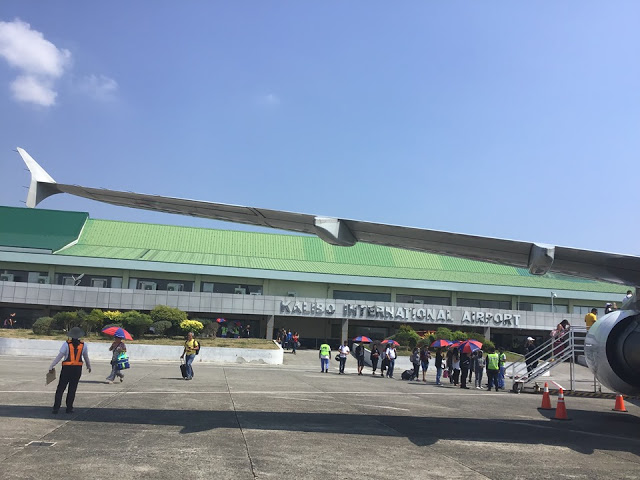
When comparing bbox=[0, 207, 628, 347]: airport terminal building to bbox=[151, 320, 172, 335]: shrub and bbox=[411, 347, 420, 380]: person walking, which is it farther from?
bbox=[411, 347, 420, 380]: person walking

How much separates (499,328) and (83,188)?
5496cm

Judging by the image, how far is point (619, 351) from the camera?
448 inches

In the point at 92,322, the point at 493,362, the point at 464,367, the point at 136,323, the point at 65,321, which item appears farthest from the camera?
the point at 65,321

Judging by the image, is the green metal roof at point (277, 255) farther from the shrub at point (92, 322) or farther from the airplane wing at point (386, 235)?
the airplane wing at point (386, 235)

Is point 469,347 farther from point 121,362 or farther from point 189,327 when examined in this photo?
point 189,327

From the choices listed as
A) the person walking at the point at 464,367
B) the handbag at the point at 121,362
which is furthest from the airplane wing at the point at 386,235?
the person walking at the point at 464,367

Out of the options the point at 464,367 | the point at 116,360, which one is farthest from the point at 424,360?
the point at 116,360

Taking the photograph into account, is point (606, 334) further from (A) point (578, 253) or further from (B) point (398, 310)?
(B) point (398, 310)

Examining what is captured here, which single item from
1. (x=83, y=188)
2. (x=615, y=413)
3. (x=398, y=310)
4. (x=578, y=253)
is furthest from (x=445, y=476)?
(x=398, y=310)

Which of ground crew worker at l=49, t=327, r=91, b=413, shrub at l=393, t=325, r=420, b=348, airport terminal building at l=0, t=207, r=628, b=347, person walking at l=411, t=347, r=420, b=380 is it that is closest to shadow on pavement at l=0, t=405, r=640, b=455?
ground crew worker at l=49, t=327, r=91, b=413

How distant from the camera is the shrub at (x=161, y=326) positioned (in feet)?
125

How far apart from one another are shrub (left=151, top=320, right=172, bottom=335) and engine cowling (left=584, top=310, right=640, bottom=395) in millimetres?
31710

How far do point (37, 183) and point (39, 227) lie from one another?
55.0 meters

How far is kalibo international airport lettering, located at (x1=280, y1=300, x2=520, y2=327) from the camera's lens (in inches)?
2099
